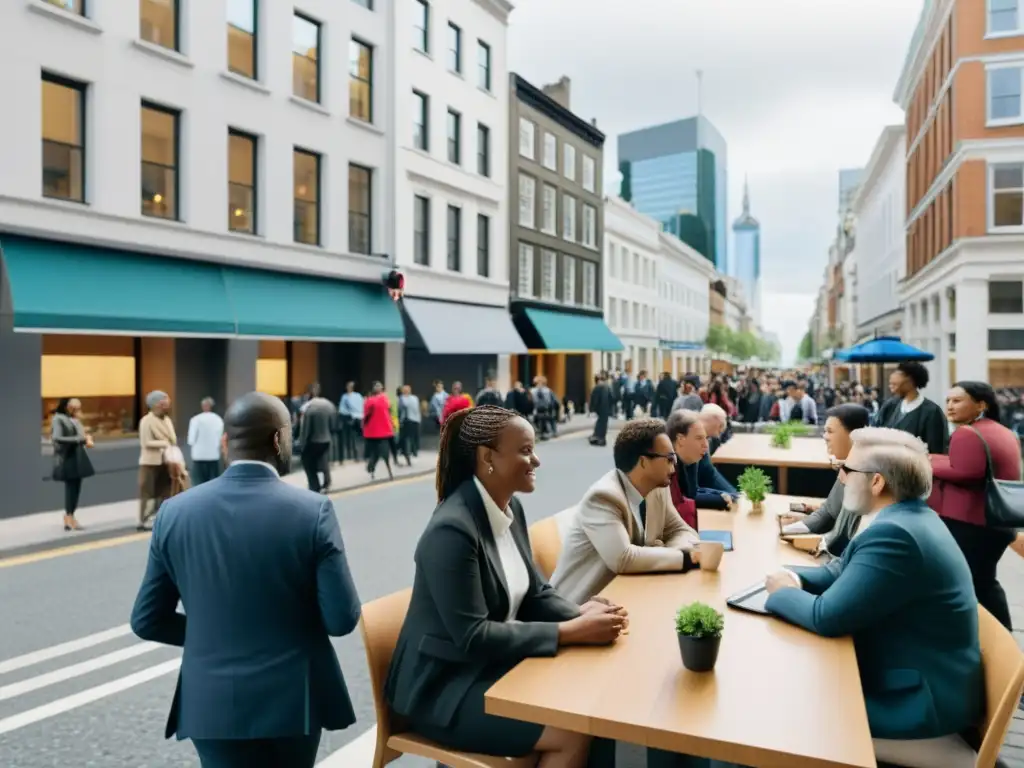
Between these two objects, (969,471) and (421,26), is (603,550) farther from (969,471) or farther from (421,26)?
(421,26)

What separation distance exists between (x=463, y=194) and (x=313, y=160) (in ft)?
24.4

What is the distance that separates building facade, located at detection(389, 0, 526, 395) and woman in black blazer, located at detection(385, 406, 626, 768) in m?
19.7

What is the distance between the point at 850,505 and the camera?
3.42 metres

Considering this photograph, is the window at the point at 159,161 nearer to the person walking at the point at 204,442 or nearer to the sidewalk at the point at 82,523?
the person walking at the point at 204,442

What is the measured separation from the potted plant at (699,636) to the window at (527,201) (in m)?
30.3

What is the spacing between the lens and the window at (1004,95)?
2514 centimetres

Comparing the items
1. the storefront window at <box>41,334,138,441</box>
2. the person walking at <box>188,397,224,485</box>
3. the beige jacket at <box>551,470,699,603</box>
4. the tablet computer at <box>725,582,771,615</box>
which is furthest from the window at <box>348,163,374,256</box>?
the tablet computer at <box>725,582,771,615</box>

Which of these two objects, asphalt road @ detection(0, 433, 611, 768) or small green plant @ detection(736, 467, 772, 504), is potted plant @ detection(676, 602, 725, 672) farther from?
small green plant @ detection(736, 467, 772, 504)

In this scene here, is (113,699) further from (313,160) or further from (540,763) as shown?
(313,160)

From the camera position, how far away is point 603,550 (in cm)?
425

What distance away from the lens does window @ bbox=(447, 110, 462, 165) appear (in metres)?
26.7

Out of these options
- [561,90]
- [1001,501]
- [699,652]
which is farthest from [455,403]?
[561,90]

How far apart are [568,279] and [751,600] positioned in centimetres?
3395

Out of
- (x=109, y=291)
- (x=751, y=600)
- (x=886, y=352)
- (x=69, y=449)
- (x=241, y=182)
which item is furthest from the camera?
(x=241, y=182)
